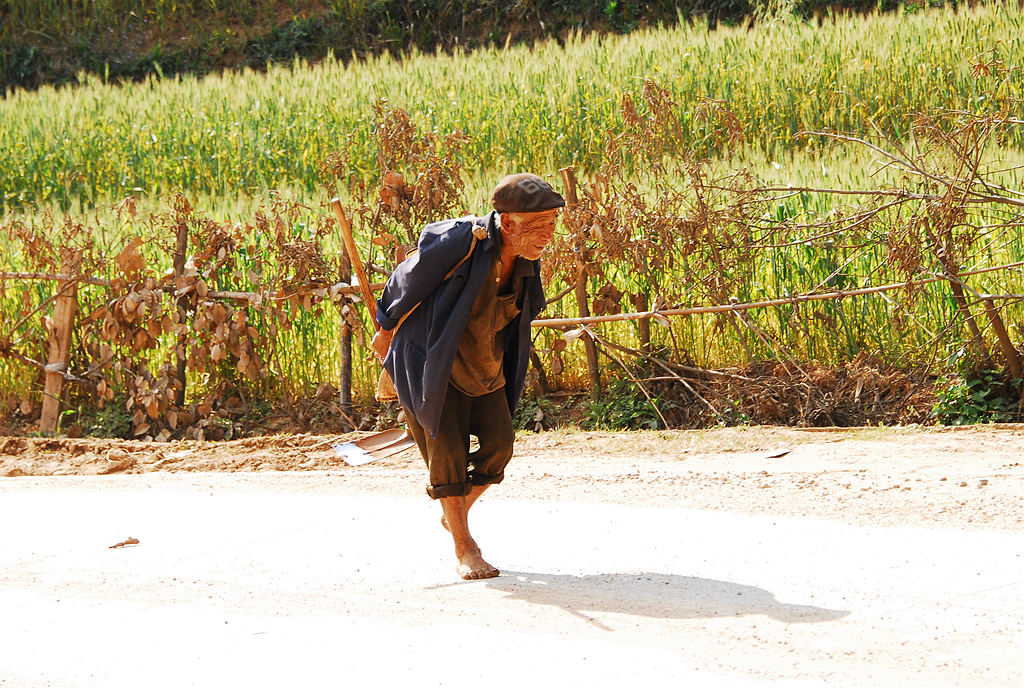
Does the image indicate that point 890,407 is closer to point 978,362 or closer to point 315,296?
point 978,362

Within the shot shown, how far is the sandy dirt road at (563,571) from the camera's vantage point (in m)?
3.68

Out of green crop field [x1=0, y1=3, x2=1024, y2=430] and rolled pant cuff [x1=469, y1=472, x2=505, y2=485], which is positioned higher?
green crop field [x1=0, y1=3, x2=1024, y2=430]

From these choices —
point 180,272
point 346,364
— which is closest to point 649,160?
point 346,364

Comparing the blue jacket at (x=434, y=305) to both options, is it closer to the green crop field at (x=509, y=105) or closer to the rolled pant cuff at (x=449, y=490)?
the rolled pant cuff at (x=449, y=490)

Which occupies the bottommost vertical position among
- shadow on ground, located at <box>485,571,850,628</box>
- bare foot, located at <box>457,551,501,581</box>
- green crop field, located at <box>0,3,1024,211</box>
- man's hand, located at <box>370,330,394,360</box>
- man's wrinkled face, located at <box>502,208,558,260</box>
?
shadow on ground, located at <box>485,571,850,628</box>

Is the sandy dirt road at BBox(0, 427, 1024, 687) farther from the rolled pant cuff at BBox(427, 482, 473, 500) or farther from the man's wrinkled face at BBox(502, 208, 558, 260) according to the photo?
the man's wrinkled face at BBox(502, 208, 558, 260)

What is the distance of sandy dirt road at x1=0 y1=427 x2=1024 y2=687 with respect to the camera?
145 inches

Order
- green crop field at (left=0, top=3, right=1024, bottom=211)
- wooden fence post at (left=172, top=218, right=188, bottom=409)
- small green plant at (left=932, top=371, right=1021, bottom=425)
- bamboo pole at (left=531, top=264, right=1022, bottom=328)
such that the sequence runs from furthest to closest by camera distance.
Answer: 1. green crop field at (left=0, top=3, right=1024, bottom=211)
2. wooden fence post at (left=172, top=218, right=188, bottom=409)
3. small green plant at (left=932, top=371, right=1021, bottom=425)
4. bamboo pole at (left=531, top=264, right=1022, bottom=328)

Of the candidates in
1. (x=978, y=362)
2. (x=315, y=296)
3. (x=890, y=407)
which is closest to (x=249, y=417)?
(x=315, y=296)

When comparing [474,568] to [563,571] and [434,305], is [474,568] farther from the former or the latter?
[434,305]

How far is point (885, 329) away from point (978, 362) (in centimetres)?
71

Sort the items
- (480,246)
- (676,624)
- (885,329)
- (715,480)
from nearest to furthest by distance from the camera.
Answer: (676,624) → (480,246) → (715,480) → (885,329)

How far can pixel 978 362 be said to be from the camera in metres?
7.71

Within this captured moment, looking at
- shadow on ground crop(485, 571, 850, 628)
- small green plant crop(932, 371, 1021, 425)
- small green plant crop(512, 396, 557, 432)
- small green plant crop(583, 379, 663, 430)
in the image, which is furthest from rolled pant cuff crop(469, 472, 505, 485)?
small green plant crop(932, 371, 1021, 425)
